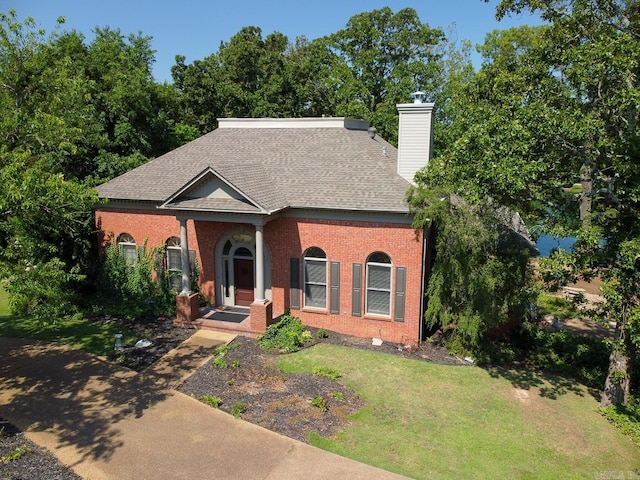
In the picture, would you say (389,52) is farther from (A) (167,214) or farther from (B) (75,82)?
(B) (75,82)

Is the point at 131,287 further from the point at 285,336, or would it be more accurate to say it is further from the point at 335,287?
the point at 335,287

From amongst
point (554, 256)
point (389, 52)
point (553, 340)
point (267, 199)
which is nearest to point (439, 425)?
point (554, 256)

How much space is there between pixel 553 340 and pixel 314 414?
9912 millimetres

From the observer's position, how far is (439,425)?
1133cm

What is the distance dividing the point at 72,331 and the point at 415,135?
14.6 metres

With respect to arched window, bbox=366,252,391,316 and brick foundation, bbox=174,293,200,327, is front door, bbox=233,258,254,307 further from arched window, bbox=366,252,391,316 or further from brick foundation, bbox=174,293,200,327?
arched window, bbox=366,252,391,316

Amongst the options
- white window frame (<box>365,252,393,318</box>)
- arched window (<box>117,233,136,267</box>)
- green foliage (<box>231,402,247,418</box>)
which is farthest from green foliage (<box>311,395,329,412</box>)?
arched window (<box>117,233,136,267</box>)

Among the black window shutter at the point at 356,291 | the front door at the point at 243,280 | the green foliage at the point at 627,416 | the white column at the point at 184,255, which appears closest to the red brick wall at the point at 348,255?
the black window shutter at the point at 356,291

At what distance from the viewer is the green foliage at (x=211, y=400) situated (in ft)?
38.9

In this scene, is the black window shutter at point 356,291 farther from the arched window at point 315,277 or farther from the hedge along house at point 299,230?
the arched window at point 315,277

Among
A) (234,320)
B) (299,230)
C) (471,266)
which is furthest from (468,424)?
(234,320)

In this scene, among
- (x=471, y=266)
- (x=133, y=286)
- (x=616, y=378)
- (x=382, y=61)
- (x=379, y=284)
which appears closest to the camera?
(x=616, y=378)

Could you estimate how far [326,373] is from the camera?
13.5 metres

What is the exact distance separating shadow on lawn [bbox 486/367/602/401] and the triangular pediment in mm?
9916
